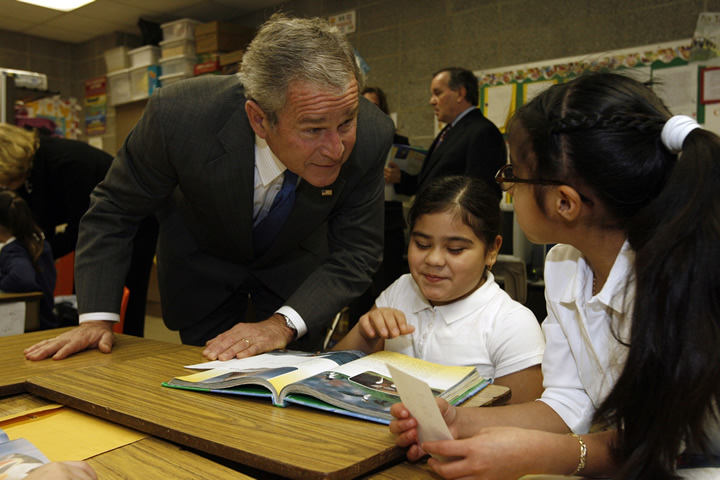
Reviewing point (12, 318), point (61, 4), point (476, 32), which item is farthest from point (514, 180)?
point (61, 4)

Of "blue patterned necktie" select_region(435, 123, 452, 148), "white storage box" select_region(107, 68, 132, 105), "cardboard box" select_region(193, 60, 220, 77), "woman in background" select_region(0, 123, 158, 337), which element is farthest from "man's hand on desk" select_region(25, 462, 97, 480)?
"white storage box" select_region(107, 68, 132, 105)

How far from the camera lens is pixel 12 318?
227 centimetres

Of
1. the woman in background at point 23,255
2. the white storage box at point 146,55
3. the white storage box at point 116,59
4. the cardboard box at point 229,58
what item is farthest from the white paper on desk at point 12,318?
the white storage box at point 116,59

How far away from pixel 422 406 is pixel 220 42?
4.85 metres

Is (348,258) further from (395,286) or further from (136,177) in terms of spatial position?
(136,177)

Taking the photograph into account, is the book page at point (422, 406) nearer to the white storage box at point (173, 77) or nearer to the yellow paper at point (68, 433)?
the yellow paper at point (68, 433)

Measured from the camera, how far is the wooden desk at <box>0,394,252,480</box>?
670 mm

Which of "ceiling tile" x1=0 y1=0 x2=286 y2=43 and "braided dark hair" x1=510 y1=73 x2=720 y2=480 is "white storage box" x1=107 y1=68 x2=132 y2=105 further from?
"braided dark hair" x1=510 y1=73 x2=720 y2=480

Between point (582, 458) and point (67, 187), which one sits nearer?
point (582, 458)

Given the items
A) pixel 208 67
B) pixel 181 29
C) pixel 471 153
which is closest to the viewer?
pixel 471 153

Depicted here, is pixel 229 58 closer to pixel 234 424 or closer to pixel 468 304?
pixel 468 304

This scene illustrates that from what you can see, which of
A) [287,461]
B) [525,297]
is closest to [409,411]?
[287,461]

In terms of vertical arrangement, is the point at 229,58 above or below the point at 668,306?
above

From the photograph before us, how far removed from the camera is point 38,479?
0.60 metres
